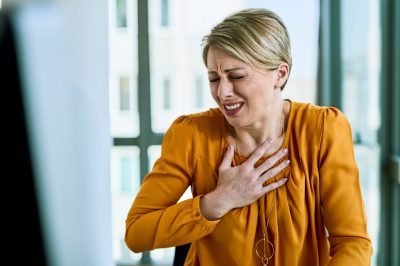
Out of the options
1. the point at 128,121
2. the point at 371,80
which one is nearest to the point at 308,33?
the point at 371,80

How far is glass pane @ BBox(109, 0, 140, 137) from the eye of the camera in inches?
132

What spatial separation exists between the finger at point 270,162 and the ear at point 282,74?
0.19 m

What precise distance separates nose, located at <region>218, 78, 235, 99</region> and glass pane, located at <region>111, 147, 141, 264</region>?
236 centimetres

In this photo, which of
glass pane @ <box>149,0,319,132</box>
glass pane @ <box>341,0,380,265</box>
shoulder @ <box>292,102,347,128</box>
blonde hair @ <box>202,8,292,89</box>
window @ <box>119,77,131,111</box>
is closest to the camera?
blonde hair @ <box>202,8,292,89</box>

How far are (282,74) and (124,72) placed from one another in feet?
7.75

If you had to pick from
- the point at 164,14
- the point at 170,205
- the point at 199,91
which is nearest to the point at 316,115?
the point at 170,205

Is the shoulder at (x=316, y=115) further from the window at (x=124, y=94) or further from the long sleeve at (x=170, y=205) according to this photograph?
the window at (x=124, y=94)

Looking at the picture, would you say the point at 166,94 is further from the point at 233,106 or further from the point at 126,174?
the point at 233,106

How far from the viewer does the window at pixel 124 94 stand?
3.42 meters

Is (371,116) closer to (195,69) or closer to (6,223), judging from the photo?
(195,69)

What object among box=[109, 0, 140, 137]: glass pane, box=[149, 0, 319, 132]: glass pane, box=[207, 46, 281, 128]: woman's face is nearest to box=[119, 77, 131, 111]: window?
box=[109, 0, 140, 137]: glass pane

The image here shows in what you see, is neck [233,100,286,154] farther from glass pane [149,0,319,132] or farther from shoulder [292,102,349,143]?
glass pane [149,0,319,132]

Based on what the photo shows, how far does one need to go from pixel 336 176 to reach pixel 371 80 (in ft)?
5.40

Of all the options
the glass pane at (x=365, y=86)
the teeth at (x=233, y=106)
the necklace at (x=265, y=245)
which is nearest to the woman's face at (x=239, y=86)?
the teeth at (x=233, y=106)
